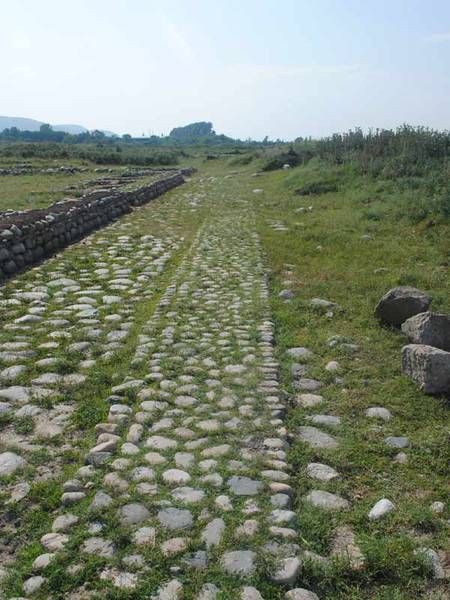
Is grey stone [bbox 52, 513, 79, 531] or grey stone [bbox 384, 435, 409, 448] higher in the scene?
grey stone [bbox 384, 435, 409, 448]

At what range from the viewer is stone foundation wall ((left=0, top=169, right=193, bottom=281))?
8.64m

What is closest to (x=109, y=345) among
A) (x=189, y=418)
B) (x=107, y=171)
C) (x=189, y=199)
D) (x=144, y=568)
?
(x=189, y=418)

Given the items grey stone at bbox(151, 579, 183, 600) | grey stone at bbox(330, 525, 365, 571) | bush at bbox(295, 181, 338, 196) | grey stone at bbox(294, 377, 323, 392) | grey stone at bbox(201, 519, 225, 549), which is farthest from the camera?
bush at bbox(295, 181, 338, 196)

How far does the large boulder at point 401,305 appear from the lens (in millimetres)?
6090

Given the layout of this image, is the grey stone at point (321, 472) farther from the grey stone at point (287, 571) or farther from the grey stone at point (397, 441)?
the grey stone at point (287, 571)

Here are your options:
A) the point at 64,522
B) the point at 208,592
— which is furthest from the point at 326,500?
the point at 64,522

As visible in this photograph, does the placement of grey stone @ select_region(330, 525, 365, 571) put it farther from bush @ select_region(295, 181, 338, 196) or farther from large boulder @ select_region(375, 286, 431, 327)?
bush @ select_region(295, 181, 338, 196)

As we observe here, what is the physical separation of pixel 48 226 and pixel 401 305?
21.7ft

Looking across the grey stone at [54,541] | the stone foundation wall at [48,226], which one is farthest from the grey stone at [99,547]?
the stone foundation wall at [48,226]

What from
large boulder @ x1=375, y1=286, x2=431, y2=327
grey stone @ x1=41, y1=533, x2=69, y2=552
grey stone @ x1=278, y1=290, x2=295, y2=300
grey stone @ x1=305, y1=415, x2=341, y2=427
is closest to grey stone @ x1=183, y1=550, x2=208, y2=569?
grey stone @ x1=41, y1=533, x2=69, y2=552

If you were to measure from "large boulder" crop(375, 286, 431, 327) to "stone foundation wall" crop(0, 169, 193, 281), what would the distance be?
5355 mm

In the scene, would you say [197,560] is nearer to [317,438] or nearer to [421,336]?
[317,438]

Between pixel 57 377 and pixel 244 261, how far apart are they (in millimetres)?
5264

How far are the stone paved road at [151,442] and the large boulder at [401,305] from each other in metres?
1.30
